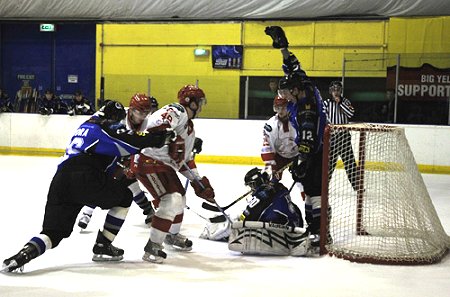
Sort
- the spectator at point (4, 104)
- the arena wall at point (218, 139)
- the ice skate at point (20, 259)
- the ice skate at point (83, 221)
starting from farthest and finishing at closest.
A: the spectator at point (4, 104) → the arena wall at point (218, 139) → the ice skate at point (83, 221) → the ice skate at point (20, 259)

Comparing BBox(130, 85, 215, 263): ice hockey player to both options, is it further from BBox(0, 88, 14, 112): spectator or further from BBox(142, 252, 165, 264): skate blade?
BBox(0, 88, 14, 112): spectator

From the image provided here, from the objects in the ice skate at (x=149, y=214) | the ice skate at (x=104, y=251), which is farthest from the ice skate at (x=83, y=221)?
the ice skate at (x=104, y=251)

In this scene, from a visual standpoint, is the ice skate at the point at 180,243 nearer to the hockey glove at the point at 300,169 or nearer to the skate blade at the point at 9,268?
the hockey glove at the point at 300,169

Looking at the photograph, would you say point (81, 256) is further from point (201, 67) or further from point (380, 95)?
point (201, 67)

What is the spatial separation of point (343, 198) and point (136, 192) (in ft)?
5.08

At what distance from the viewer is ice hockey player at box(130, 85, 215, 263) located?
3791 millimetres

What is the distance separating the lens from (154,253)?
12.5 feet

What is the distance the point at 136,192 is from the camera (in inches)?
192

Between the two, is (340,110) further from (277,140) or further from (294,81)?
(294,81)

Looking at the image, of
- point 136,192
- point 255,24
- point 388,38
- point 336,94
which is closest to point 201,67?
point 255,24

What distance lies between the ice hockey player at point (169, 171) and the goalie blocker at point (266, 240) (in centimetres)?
32

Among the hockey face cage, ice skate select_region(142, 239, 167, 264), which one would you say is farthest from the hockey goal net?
the hockey face cage

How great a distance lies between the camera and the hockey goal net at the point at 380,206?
13.1ft

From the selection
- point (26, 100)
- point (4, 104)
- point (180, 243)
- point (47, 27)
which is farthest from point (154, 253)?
point (47, 27)
